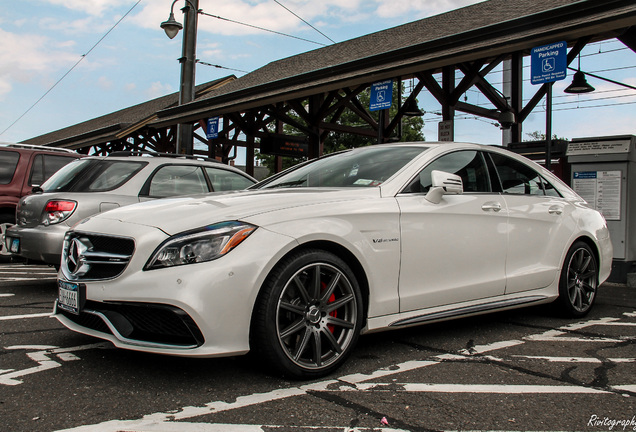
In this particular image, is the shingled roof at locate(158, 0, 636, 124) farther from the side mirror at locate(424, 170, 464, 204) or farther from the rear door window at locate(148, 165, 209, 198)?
the side mirror at locate(424, 170, 464, 204)

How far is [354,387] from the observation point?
3.07 meters

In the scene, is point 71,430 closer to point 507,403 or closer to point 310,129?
point 507,403

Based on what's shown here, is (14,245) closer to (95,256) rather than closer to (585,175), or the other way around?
(95,256)

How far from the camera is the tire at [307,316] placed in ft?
9.87

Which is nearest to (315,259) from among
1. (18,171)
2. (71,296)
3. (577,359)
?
(71,296)

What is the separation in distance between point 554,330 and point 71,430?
3566 millimetres

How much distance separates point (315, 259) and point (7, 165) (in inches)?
290

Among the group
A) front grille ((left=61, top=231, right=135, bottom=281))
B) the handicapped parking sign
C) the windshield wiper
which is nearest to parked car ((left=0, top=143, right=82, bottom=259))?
the windshield wiper

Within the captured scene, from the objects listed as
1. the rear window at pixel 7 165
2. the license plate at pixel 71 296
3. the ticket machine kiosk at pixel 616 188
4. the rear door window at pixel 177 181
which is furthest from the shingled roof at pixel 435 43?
the license plate at pixel 71 296

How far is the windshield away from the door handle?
60cm

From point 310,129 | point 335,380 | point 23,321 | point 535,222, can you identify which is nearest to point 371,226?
point 335,380

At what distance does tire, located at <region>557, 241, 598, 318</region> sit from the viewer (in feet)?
16.0

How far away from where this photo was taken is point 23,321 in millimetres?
4574

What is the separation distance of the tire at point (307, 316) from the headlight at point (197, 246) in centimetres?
28
